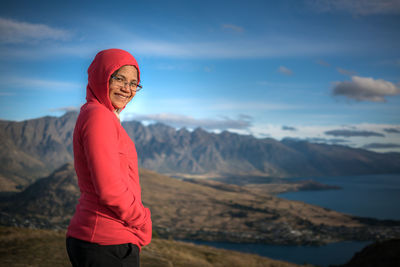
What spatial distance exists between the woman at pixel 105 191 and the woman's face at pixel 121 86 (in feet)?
0.26

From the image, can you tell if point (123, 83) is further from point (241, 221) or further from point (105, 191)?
point (241, 221)

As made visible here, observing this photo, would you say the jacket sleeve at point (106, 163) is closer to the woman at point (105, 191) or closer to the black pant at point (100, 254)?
the woman at point (105, 191)

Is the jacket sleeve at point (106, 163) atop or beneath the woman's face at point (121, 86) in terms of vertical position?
beneath

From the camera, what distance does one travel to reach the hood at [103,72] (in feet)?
10.0

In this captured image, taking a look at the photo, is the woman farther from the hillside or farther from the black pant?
the hillside

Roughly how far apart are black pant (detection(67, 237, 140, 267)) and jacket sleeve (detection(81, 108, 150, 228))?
0.31 metres

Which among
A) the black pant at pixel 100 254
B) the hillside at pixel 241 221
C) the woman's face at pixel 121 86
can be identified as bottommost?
the hillside at pixel 241 221

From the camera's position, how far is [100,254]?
8.68 ft

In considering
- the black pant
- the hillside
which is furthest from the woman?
the hillside

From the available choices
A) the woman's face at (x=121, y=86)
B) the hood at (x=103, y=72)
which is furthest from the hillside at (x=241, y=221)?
the hood at (x=103, y=72)

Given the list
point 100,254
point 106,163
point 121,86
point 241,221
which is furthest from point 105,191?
point 241,221

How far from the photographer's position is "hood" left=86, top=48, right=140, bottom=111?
3059 millimetres

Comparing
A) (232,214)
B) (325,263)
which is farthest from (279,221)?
(325,263)

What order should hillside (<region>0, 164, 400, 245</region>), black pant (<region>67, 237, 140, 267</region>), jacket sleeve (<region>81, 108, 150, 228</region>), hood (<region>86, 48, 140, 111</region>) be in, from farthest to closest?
hillside (<region>0, 164, 400, 245</region>), hood (<region>86, 48, 140, 111</region>), black pant (<region>67, 237, 140, 267</region>), jacket sleeve (<region>81, 108, 150, 228</region>)
